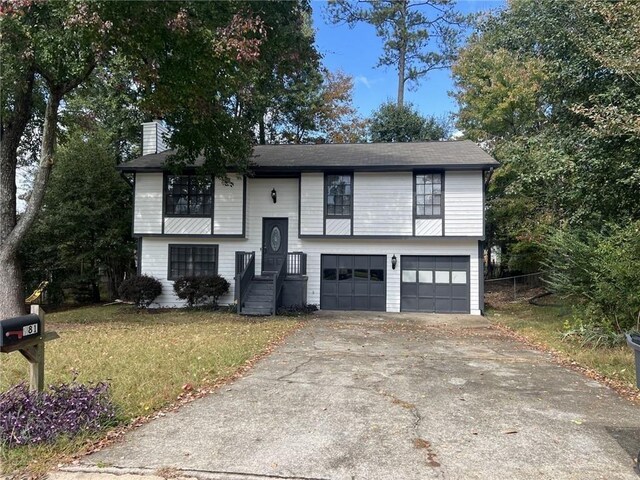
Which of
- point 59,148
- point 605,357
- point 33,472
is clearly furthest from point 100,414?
point 59,148

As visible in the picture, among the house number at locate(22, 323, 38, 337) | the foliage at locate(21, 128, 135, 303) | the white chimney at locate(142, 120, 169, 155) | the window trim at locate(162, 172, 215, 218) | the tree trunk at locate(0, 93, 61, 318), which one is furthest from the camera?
the foliage at locate(21, 128, 135, 303)

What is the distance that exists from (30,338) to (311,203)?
11.5 metres

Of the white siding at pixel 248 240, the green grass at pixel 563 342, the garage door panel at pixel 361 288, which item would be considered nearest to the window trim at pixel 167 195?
the white siding at pixel 248 240

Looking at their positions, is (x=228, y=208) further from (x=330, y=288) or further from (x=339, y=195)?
(x=330, y=288)

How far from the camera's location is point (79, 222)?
18.5m

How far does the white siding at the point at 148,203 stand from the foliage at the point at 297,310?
18.2 feet

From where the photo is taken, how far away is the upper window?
1492 cm

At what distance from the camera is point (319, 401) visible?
501 cm

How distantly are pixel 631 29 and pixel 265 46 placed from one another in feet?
27.3

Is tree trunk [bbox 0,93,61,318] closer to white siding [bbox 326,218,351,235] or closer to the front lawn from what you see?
the front lawn

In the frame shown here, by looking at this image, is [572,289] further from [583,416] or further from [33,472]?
[33,472]

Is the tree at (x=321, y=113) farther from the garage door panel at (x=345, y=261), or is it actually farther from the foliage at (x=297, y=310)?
the foliage at (x=297, y=310)

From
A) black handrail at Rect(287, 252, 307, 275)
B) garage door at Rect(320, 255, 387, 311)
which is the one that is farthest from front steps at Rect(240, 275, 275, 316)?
garage door at Rect(320, 255, 387, 311)

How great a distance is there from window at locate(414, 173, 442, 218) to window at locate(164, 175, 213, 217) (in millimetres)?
7301
